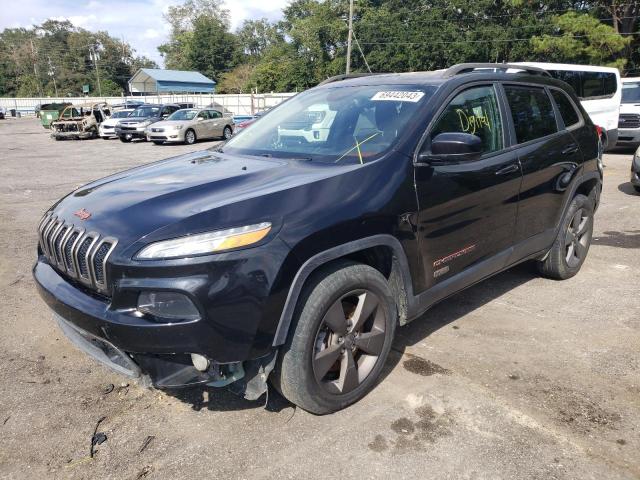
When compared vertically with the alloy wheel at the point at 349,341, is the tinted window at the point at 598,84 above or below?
above

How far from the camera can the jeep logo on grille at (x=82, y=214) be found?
2.66 meters

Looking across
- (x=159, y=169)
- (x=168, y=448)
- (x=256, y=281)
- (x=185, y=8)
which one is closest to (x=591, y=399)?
(x=256, y=281)

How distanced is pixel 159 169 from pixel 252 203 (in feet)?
4.13

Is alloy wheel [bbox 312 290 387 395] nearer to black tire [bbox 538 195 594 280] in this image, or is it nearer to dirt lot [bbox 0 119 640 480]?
dirt lot [bbox 0 119 640 480]

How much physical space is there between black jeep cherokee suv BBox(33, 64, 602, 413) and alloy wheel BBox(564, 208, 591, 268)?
718 mm

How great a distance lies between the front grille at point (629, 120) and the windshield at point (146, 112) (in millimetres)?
18445

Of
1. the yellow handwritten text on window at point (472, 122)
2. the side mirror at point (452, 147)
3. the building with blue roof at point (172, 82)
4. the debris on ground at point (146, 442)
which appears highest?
the building with blue roof at point (172, 82)

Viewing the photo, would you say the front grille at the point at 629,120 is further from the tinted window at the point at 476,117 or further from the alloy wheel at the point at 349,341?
the alloy wheel at the point at 349,341

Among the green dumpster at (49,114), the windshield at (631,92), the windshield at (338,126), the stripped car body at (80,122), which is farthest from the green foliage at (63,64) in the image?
the windshield at (338,126)

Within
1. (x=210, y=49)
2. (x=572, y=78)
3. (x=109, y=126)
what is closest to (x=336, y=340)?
(x=572, y=78)

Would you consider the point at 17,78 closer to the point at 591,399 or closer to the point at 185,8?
the point at 185,8

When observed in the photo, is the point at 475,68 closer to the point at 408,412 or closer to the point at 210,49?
the point at 408,412

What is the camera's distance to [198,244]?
2.27 meters

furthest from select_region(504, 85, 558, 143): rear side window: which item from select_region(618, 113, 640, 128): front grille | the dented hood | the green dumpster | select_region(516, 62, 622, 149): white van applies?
the green dumpster
